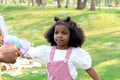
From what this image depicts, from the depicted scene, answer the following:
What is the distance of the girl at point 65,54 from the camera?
343cm

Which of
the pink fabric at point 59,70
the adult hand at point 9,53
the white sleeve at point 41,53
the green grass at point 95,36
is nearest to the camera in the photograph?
the adult hand at point 9,53

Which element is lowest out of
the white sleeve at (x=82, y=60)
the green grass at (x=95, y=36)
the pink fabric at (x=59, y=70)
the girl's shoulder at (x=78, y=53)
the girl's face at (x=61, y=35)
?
the green grass at (x=95, y=36)

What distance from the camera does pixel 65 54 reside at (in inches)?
137

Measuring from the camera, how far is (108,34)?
534 inches

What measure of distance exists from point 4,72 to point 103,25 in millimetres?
9831

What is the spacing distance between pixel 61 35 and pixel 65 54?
0.18 metres

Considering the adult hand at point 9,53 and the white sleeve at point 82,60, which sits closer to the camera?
the adult hand at point 9,53

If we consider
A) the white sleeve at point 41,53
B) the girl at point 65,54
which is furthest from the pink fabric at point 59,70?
the white sleeve at point 41,53

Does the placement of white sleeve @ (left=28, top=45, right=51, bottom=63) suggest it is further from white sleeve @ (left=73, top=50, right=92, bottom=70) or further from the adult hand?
the adult hand

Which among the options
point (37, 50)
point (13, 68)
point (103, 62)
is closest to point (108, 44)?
point (103, 62)

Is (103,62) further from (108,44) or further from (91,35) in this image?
(91,35)

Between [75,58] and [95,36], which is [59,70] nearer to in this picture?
[75,58]

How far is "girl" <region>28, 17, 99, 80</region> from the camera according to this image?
11.3 feet

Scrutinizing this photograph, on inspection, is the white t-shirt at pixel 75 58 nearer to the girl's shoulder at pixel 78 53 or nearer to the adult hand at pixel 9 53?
the girl's shoulder at pixel 78 53
